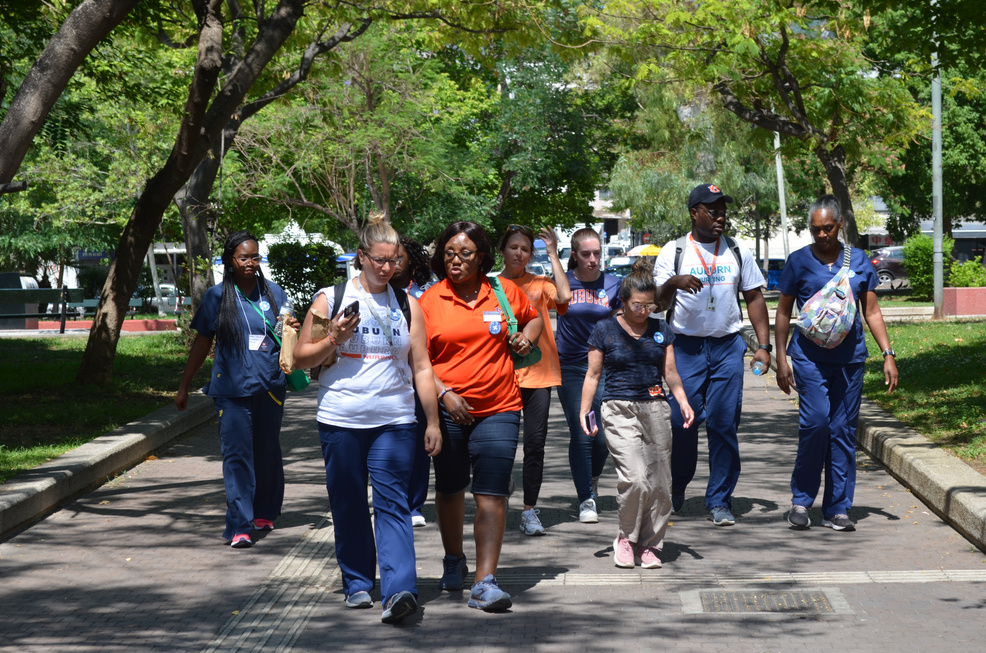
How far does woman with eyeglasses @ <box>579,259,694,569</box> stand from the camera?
612 cm

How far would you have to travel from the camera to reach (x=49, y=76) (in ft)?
27.9

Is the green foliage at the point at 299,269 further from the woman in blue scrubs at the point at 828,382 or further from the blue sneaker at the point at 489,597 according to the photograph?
the blue sneaker at the point at 489,597

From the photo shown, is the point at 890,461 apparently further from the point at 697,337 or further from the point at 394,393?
the point at 394,393

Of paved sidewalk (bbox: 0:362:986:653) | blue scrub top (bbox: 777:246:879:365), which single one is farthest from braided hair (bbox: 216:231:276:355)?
blue scrub top (bbox: 777:246:879:365)

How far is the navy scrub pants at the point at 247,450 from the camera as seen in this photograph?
22.2 feet

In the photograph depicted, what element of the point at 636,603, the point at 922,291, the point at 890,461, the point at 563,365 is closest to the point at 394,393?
the point at 636,603

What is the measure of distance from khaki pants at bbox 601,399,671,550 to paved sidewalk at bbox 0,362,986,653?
0.23m

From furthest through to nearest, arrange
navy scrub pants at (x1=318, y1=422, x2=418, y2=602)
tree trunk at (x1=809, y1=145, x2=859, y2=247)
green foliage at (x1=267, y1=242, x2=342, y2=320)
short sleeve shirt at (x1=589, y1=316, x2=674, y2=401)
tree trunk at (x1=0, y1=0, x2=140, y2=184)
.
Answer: green foliage at (x1=267, y1=242, x2=342, y2=320), tree trunk at (x1=809, y1=145, x2=859, y2=247), tree trunk at (x1=0, y1=0, x2=140, y2=184), short sleeve shirt at (x1=589, y1=316, x2=674, y2=401), navy scrub pants at (x1=318, y1=422, x2=418, y2=602)

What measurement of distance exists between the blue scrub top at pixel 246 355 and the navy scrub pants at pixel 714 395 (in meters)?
2.42

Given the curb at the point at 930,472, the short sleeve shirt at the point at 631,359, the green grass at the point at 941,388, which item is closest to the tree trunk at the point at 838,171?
the green grass at the point at 941,388

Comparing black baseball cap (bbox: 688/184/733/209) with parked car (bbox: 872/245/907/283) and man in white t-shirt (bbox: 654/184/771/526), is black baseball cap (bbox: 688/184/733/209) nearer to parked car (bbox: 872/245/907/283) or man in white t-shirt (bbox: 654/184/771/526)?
man in white t-shirt (bbox: 654/184/771/526)

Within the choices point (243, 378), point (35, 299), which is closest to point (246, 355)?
point (243, 378)

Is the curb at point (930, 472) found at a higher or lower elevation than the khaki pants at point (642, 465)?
lower

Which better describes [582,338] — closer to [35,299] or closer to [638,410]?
[638,410]
